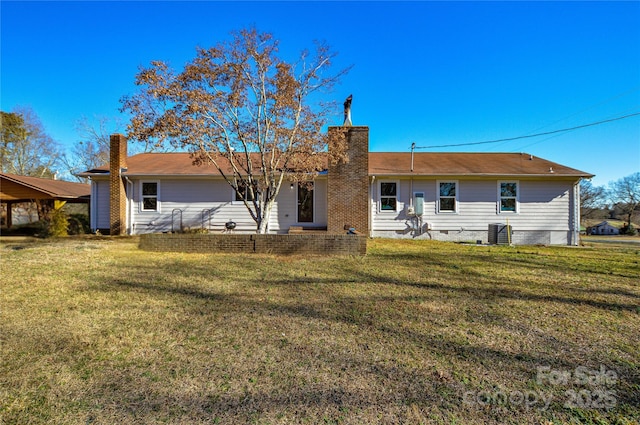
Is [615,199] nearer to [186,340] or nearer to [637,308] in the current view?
[637,308]

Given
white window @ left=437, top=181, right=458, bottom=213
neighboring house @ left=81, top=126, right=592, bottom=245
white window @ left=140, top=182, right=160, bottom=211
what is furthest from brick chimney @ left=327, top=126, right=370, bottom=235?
white window @ left=140, top=182, right=160, bottom=211

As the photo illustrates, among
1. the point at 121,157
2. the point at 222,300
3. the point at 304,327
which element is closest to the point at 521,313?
the point at 304,327

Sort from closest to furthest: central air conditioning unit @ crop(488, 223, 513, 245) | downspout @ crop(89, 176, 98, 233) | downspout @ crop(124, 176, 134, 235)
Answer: central air conditioning unit @ crop(488, 223, 513, 245)
downspout @ crop(124, 176, 134, 235)
downspout @ crop(89, 176, 98, 233)

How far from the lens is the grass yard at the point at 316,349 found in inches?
84.0

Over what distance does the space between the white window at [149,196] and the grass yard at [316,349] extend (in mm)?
7936

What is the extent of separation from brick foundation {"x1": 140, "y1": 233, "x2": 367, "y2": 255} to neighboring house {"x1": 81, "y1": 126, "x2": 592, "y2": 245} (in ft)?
11.9

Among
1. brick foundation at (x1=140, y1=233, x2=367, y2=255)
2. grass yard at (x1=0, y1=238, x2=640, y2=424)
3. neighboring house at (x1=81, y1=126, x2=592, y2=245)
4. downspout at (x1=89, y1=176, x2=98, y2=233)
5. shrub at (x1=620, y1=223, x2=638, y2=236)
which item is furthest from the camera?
shrub at (x1=620, y1=223, x2=638, y2=236)

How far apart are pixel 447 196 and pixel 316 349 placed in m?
11.5

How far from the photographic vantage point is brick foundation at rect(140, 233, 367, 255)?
27.4ft

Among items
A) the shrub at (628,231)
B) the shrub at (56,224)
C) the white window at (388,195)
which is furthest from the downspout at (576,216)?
the shrub at (628,231)

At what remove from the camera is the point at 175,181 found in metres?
13.2

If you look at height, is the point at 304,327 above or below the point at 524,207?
below

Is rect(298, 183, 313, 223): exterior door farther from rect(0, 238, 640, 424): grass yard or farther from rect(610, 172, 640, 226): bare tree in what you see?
rect(610, 172, 640, 226): bare tree

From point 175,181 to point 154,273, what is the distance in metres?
8.12
